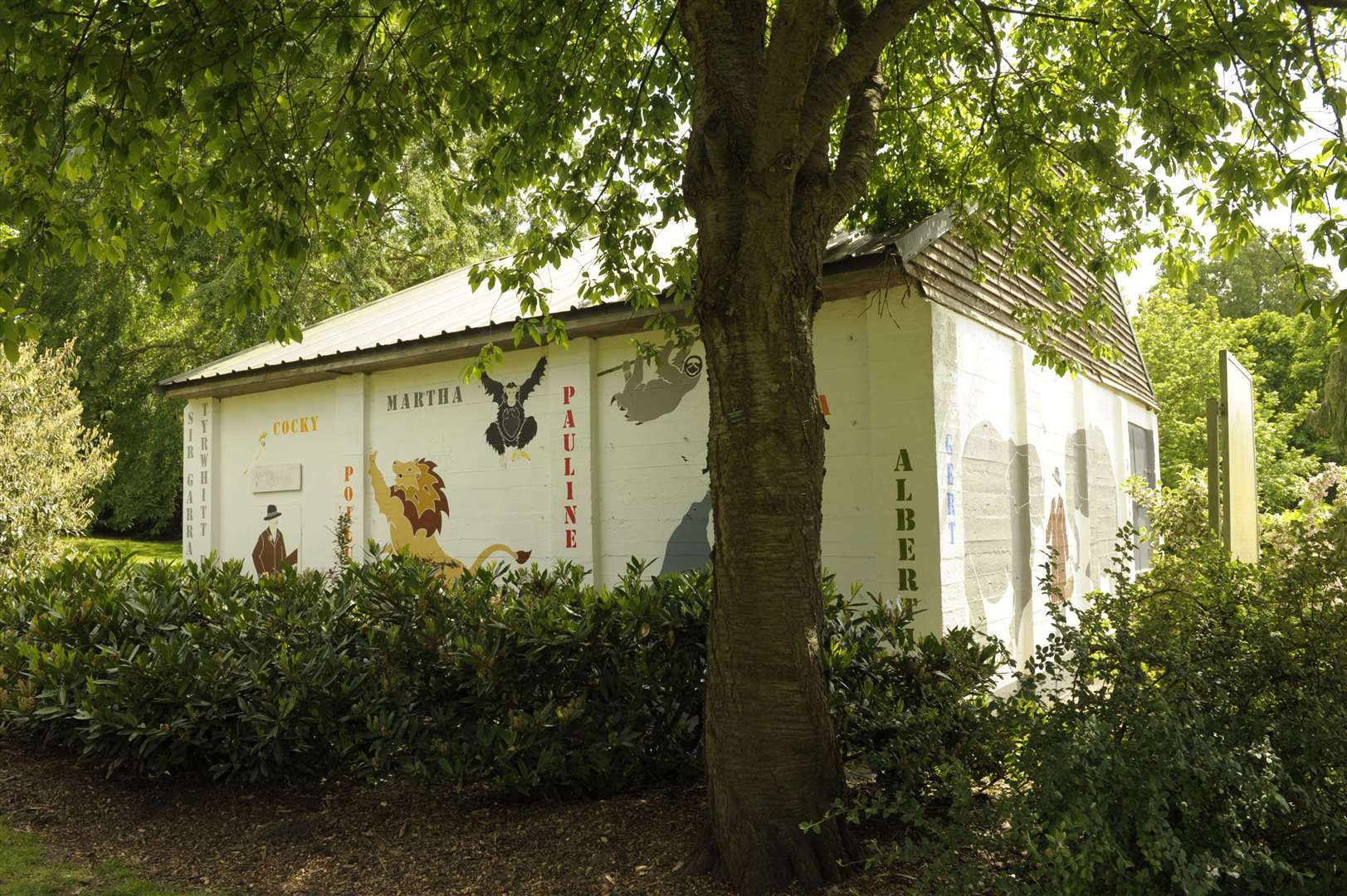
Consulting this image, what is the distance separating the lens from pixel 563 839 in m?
4.58

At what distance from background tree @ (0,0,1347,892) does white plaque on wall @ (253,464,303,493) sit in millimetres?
6299

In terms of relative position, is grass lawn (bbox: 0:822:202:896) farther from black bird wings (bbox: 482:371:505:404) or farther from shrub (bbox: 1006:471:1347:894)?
black bird wings (bbox: 482:371:505:404)

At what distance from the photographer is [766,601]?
157 inches

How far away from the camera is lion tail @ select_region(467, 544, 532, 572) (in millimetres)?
9539

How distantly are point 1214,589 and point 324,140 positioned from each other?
5.25m

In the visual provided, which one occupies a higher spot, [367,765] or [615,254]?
[615,254]

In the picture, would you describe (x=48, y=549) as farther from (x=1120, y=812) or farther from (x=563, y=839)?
(x=1120, y=812)

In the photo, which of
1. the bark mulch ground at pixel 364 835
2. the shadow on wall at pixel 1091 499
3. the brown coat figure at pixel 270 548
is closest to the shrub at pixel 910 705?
the bark mulch ground at pixel 364 835

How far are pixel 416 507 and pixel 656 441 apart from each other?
368cm

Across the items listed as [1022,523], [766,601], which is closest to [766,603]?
[766,601]

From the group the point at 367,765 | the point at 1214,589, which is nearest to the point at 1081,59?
the point at 1214,589

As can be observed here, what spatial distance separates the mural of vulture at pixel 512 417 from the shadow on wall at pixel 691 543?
6.89 feet

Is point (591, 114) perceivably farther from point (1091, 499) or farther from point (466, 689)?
point (1091, 499)

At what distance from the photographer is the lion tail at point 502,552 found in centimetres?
954
